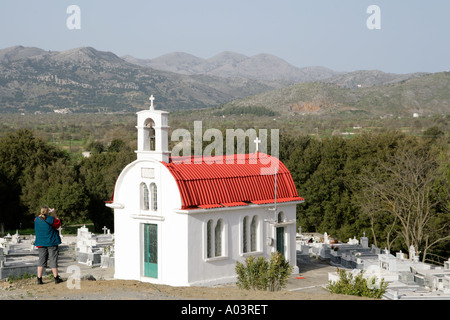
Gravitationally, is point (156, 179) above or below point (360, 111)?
below

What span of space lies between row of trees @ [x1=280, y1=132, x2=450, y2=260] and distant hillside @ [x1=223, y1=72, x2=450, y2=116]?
101 meters

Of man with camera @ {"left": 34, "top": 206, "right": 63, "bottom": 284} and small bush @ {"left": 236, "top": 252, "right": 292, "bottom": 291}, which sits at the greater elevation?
man with camera @ {"left": 34, "top": 206, "right": 63, "bottom": 284}

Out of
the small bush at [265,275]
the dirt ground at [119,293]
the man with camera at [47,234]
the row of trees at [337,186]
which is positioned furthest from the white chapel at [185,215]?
the row of trees at [337,186]

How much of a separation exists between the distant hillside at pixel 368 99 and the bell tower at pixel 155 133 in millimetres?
129894

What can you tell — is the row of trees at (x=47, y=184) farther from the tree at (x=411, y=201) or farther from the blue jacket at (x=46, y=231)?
the blue jacket at (x=46, y=231)

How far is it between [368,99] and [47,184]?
11739 centimetres

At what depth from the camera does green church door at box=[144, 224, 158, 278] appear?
80.5ft

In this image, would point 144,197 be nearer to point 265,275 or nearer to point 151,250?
point 151,250

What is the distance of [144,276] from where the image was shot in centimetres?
2475

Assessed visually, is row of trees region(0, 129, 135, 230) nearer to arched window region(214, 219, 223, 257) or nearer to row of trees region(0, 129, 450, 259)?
row of trees region(0, 129, 450, 259)

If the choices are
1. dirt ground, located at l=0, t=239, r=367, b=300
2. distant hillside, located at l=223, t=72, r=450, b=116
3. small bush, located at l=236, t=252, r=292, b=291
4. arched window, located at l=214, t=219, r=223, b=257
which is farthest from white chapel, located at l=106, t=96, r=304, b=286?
distant hillside, located at l=223, t=72, r=450, b=116
